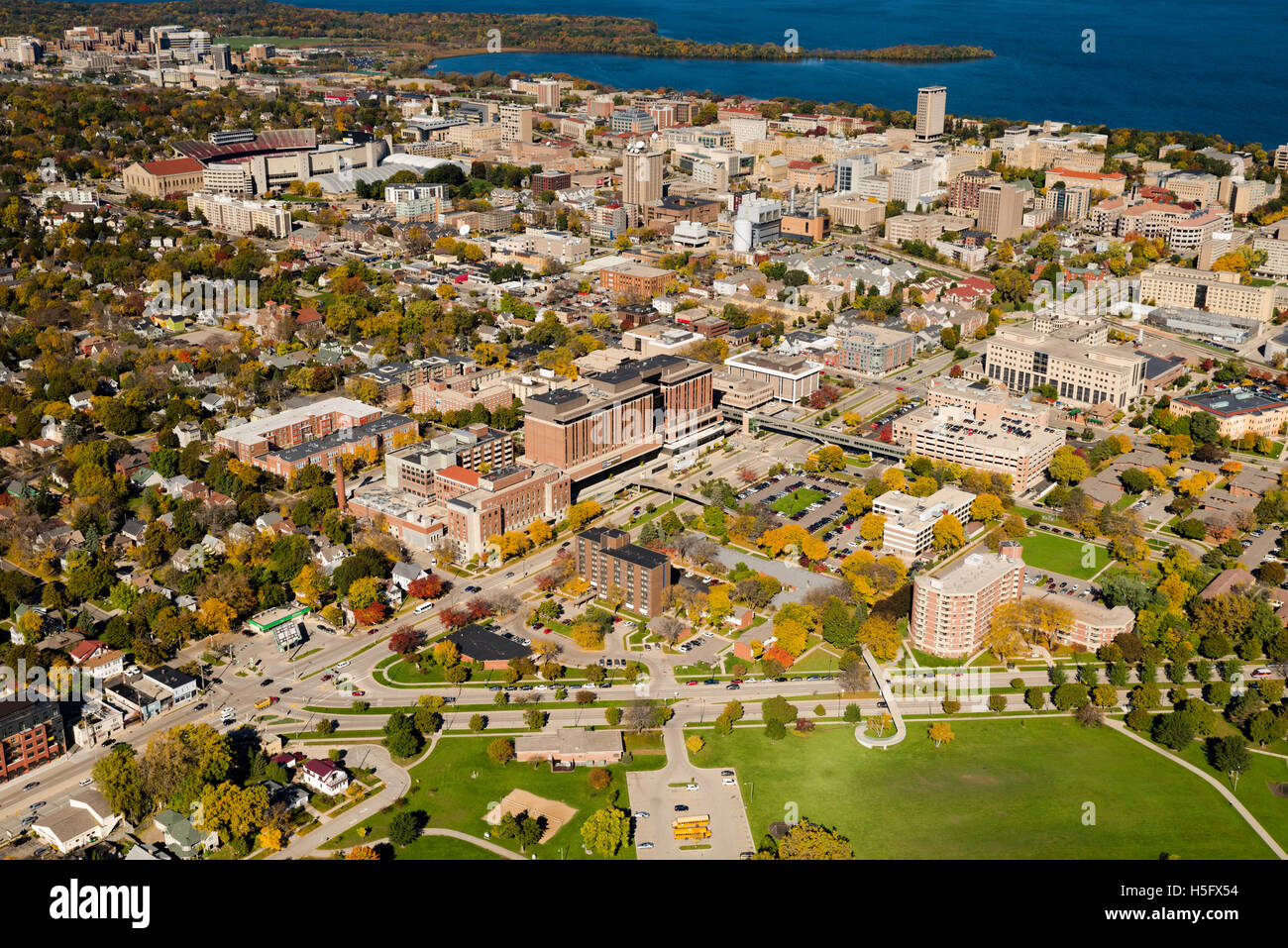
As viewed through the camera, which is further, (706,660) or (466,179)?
(466,179)

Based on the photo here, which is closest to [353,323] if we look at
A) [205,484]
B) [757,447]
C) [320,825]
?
[205,484]

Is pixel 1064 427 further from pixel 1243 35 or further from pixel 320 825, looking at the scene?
pixel 1243 35

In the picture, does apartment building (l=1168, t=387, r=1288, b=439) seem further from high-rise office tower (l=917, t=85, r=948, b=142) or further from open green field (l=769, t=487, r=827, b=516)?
high-rise office tower (l=917, t=85, r=948, b=142)

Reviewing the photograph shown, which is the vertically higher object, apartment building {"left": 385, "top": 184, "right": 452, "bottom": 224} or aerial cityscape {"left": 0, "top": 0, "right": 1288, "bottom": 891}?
apartment building {"left": 385, "top": 184, "right": 452, "bottom": 224}

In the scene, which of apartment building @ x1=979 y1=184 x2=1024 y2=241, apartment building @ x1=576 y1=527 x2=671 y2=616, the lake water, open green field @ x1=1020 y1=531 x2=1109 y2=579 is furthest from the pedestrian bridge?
the lake water

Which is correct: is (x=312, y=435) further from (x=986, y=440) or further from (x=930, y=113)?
(x=930, y=113)

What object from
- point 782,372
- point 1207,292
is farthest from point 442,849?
point 1207,292
